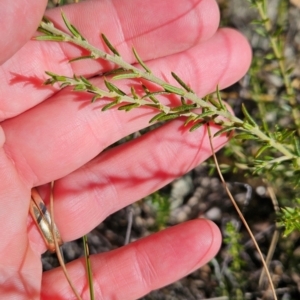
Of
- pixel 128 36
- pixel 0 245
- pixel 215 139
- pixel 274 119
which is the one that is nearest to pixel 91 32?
pixel 128 36

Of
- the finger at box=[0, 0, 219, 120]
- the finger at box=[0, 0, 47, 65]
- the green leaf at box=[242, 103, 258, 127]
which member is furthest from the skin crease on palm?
the green leaf at box=[242, 103, 258, 127]

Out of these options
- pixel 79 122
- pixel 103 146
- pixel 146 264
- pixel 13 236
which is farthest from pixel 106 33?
pixel 146 264

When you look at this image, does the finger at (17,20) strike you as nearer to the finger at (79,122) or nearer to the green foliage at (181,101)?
the green foliage at (181,101)

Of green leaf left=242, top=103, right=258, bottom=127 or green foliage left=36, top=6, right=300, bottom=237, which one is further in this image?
green leaf left=242, top=103, right=258, bottom=127

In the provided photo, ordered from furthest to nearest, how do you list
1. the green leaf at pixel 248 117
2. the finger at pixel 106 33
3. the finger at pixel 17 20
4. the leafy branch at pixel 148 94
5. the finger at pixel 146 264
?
the finger at pixel 146 264
the finger at pixel 106 33
the green leaf at pixel 248 117
the leafy branch at pixel 148 94
the finger at pixel 17 20

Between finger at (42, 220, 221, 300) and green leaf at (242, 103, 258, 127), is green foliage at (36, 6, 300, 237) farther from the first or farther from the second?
finger at (42, 220, 221, 300)

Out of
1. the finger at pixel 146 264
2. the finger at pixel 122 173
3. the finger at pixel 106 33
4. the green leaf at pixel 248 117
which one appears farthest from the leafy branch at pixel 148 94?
the finger at pixel 146 264

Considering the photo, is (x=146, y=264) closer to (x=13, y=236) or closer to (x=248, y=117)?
(x=13, y=236)
